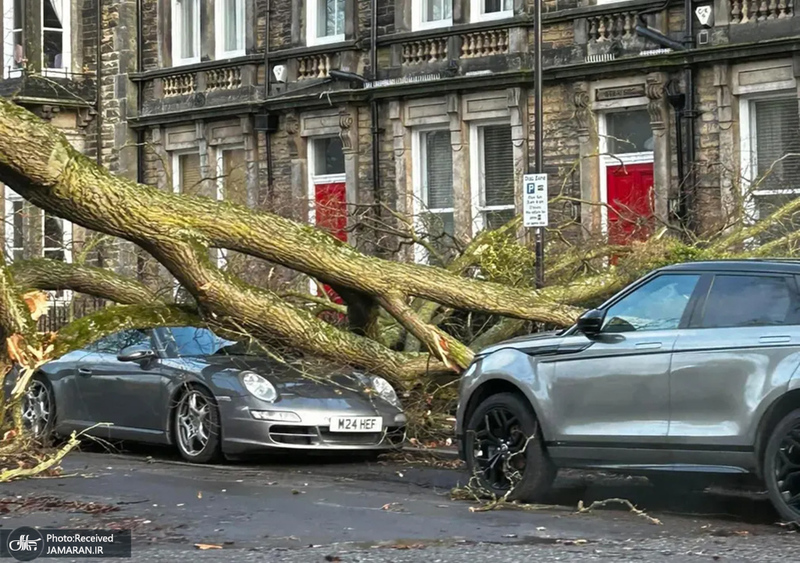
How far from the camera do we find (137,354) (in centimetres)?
1566

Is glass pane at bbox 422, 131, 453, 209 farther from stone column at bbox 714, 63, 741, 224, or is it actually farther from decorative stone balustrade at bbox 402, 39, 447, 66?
stone column at bbox 714, 63, 741, 224

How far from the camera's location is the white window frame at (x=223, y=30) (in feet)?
109

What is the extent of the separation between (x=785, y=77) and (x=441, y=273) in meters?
10.3

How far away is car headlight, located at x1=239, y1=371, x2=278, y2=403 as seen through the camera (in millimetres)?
14547

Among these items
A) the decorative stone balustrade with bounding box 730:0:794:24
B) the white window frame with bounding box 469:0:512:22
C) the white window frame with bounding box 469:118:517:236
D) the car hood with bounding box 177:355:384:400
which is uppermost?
the white window frame with bounding box 469:0:512:22

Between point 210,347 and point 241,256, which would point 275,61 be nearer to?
point 241,256

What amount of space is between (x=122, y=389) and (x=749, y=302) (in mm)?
7388

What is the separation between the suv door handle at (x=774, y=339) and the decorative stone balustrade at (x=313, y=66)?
2126 centimetres

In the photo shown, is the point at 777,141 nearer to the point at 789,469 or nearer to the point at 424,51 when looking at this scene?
the point at 424,51

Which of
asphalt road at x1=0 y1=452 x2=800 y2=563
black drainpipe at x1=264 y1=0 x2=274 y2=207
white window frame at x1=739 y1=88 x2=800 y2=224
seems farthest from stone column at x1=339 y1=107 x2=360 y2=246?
asphalt road at x1=0 y1=452 x2=800 y2=563

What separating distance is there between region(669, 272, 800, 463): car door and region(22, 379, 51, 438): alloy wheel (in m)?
8.26

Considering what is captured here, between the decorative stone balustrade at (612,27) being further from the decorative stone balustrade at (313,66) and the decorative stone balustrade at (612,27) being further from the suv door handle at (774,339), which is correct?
the suv door handle at (774,339)

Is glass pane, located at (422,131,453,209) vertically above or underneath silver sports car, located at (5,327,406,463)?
above

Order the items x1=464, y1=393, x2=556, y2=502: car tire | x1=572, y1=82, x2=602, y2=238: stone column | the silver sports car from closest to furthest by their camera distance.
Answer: x1=464, y1=393, x2=556, y2=502: car tire → the silver sports car → x1=572, y1=82, x2=602, y2=238: stone column
